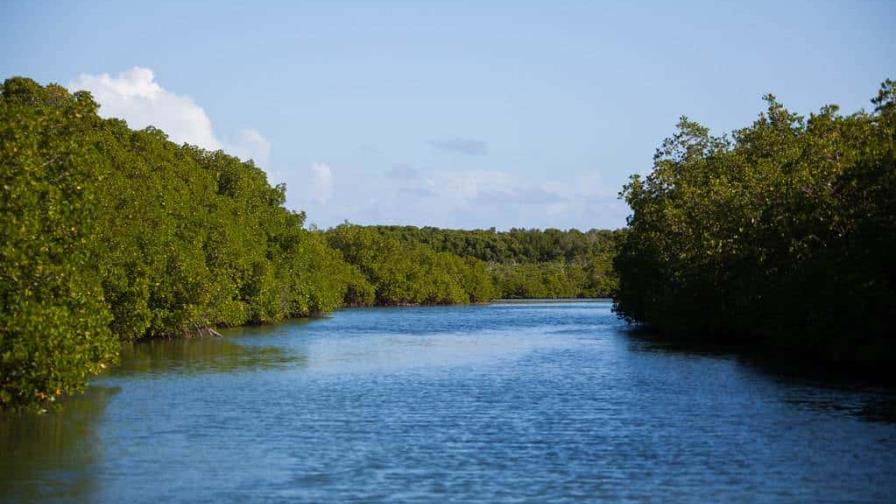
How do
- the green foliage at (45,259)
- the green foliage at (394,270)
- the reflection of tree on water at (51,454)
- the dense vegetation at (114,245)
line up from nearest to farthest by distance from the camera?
the reflection of tree on water at (51,454), the green foliage at (45,259), the dense vegetation at (114,245), the green foliage at (394,270)

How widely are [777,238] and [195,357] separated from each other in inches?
1072

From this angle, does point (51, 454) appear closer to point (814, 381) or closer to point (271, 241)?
point (814, 381)

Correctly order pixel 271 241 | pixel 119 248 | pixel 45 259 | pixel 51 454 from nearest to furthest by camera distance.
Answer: pixel 51 454 < pixel 45 259 < pixel 119 248 < pixel 271 241

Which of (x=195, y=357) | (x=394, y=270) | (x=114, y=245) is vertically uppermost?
(x=394, y=270)

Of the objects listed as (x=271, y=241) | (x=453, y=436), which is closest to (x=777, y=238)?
(x=453, y=436)

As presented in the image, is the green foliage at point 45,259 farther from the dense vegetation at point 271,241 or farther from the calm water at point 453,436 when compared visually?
the calm water at point 453,436

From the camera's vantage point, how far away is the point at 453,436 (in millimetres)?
24750

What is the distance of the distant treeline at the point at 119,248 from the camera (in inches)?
914

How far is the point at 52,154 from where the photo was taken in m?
26.9

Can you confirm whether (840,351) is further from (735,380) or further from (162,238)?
(162,238)

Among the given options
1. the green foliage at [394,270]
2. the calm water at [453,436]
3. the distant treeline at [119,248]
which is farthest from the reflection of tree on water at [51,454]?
the green foliage at [394,270]

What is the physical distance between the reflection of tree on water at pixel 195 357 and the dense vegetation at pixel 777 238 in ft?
72.2

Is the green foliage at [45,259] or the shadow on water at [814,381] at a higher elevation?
the green foliage at [45,259]

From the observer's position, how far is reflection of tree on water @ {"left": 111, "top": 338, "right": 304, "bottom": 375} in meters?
41.4
